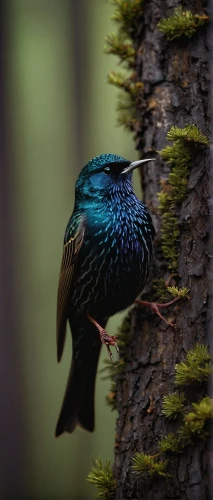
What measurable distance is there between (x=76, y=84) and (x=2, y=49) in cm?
65

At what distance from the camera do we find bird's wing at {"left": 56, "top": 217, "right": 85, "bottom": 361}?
132 inches

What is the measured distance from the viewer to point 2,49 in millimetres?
4801

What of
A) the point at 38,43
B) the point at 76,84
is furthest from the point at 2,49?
the point at 76,84

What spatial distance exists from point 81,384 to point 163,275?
87cm

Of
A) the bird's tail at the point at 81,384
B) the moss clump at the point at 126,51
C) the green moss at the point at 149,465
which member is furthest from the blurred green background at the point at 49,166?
the green moss at the point at 149,465

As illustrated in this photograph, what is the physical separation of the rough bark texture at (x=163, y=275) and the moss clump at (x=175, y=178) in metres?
0.05

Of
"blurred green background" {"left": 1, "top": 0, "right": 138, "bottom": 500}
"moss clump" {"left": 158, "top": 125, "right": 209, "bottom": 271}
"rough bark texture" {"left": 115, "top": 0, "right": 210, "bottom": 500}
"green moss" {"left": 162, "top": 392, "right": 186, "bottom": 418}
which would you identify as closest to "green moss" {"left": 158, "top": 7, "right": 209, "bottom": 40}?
"rough bark texture" {"left": 115, "top": 0, "right": 210, "bottom": 500}

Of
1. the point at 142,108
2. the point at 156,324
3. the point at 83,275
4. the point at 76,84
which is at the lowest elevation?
the point at 156,324

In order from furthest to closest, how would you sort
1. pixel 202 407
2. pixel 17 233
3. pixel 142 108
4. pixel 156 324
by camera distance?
pixel 17 233, pixel 142 108, pixel 156 324, pixel 202 407

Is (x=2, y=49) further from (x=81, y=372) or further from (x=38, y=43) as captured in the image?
(x=81, y=372)

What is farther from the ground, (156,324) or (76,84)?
(76,84)

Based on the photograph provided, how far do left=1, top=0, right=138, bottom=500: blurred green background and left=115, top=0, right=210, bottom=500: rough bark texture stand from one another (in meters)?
1.26

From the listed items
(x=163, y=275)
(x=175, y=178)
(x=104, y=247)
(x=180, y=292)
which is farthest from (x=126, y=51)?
(x=180, y=292)

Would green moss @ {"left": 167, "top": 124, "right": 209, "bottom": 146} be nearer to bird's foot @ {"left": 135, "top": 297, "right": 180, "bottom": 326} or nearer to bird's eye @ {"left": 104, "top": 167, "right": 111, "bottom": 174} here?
bird's eye @ {"left": 104, "top": 167, "right": 111, "bottom": 174}
